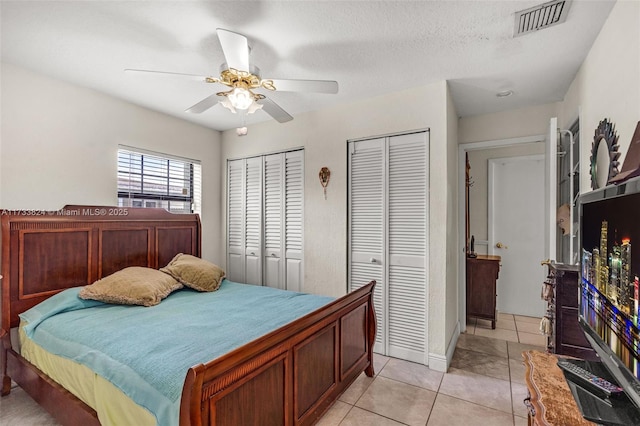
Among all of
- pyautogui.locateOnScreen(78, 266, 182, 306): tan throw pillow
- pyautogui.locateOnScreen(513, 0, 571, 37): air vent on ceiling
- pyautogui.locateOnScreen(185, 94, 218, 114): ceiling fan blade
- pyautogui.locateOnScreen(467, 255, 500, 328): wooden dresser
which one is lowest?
pyautogui.locateOnScreen(467, 255, 500, 328): wooden dresser

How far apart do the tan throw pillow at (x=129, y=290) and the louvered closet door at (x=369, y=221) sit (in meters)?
1.84

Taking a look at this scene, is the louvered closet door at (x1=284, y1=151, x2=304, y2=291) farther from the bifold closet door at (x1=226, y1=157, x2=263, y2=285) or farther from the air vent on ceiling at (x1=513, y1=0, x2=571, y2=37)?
the air vent on ceiling at (x1=513, y1=0, x2=571, y2=37)

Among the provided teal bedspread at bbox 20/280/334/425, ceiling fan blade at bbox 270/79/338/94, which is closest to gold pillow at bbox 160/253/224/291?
teal bedspread at bbox 20/280/334/425

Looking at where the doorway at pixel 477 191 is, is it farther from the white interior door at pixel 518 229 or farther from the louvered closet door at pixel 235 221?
the louvered closet door at pixel 235 221

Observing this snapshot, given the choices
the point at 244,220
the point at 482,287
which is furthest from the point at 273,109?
the point at 482,287

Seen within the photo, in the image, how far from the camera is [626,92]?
1.56 meters

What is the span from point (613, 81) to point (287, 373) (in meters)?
2.45

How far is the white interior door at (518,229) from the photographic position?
13.3 ft

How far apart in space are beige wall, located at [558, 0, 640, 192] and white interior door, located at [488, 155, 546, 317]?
1858mm

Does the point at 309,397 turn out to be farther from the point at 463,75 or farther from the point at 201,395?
the point at 463,75

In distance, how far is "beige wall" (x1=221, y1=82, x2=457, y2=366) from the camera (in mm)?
2748

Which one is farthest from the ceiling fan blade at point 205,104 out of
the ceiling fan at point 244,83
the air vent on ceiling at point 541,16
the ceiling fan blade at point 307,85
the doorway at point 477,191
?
the doorway at point 477,191

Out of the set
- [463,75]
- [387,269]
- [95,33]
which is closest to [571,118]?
[463,75]

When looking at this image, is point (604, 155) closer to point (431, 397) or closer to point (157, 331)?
point (431, 397)
